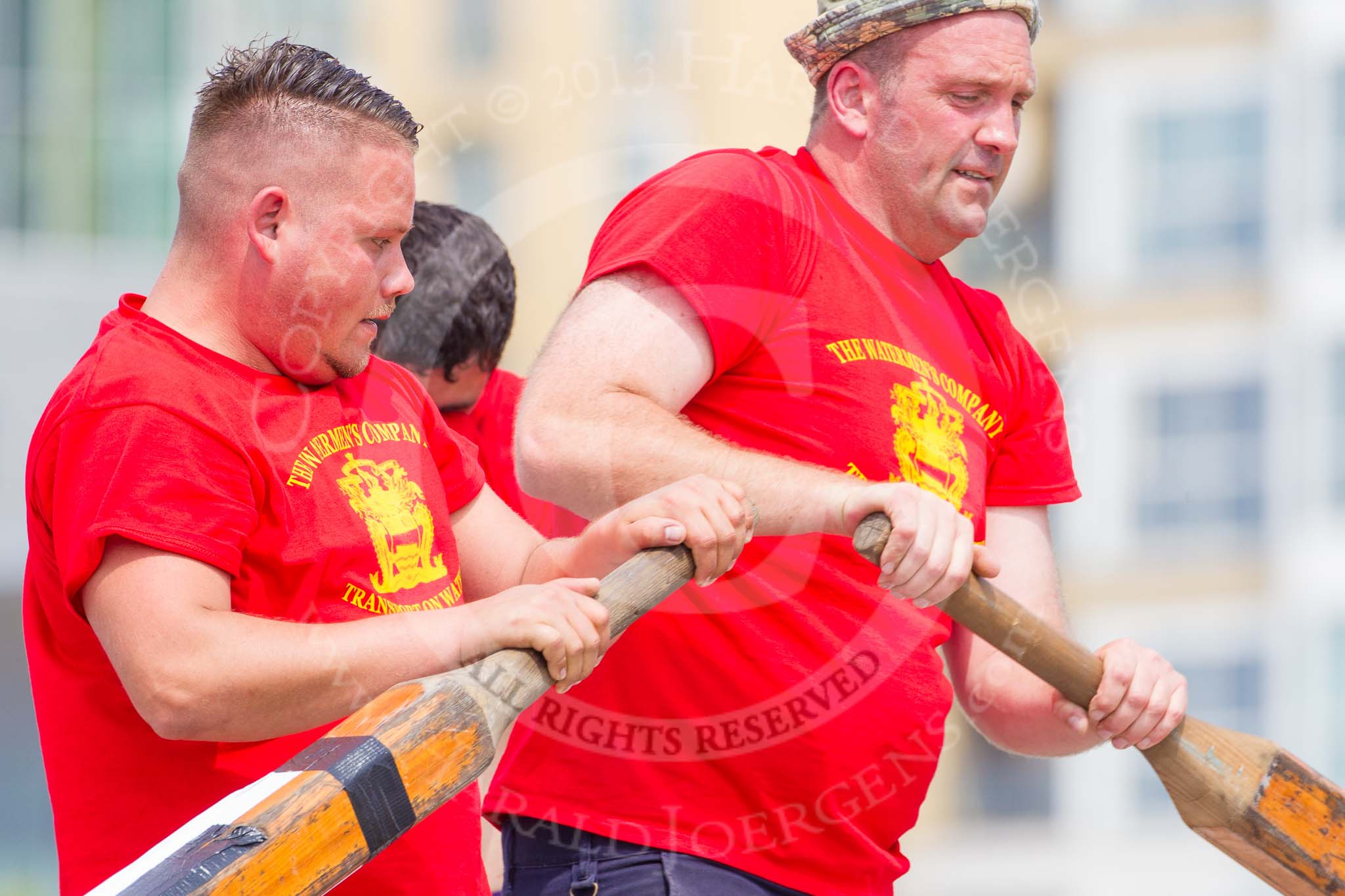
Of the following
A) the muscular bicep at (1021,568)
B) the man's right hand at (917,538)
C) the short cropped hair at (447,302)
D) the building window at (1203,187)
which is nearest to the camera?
the man's right hand at (917,538)

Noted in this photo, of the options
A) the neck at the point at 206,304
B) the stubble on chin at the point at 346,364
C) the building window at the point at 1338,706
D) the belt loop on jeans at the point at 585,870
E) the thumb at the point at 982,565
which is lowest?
the building window at the point at 1338,706

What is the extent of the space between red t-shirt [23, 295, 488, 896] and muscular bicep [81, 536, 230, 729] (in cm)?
3

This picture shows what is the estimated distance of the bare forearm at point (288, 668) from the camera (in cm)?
231

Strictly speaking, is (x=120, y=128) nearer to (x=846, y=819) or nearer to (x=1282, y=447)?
(x=846, y=819)

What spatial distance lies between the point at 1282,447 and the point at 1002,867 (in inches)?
247

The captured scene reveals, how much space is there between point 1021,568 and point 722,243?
0.98 meters

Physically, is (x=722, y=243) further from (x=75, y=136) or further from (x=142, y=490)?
(x=75, y=136)

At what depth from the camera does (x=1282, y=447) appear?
22328 mm

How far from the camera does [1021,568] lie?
3.50 metres

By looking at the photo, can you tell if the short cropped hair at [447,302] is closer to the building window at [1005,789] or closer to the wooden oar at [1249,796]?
the wooden oar at [1249,796]

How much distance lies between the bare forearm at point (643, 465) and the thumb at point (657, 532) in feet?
0.52

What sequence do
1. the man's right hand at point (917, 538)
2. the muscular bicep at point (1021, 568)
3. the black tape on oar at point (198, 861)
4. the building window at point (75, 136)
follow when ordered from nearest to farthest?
the black tape on oar at point (198, 861) → the man's right hand at point (917, 538) → the muscular bicep at point (1021, 568) → the building window at point (75, 136)

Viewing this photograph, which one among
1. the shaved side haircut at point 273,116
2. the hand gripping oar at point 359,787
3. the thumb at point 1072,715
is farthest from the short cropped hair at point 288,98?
the thumb at point 1072,715

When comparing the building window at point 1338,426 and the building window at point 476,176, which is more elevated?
the building window at point 476,176
